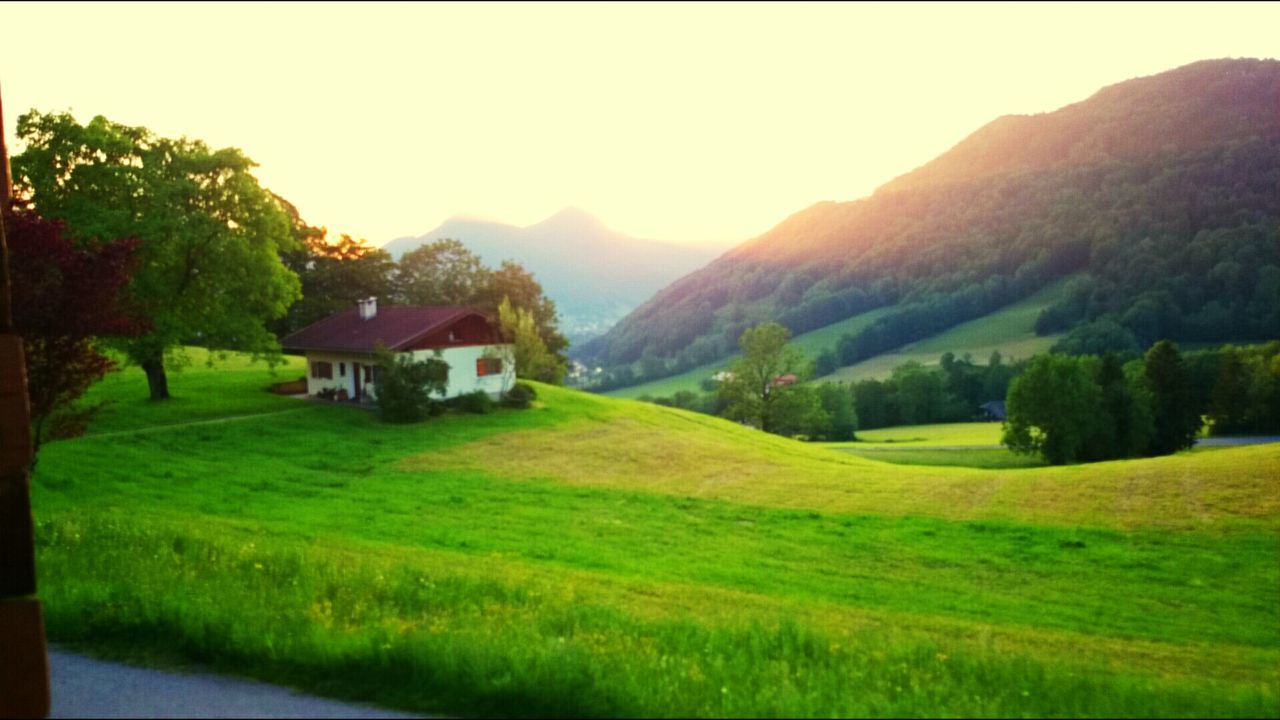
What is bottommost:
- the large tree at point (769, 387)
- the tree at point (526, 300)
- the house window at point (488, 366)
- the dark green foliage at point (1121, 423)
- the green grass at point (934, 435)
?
the green grass at point (934, 435)

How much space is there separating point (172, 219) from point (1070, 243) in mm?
145064

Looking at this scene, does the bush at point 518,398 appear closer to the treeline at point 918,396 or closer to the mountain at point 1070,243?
the treeline at point 918,396

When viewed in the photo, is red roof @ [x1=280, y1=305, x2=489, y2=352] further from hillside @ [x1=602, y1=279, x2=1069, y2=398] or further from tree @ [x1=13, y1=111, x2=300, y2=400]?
hillside @ [x1=602, y1=279, x2=1069, y2=398]

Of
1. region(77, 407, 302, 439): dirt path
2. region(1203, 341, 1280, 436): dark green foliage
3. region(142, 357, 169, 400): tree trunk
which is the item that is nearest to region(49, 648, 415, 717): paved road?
region(77, 407, 302, 439): dirt path

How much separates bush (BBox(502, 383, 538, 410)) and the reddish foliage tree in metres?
42.0

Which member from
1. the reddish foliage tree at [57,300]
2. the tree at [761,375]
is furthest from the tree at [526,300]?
the reddish foliage tree at [57,300]

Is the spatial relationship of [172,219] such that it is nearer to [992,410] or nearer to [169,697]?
[169,697]

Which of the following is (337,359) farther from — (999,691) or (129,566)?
(999,691)

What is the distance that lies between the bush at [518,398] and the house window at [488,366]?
66.2 inches

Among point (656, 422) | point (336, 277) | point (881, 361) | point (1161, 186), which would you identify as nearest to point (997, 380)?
point (881, 361)

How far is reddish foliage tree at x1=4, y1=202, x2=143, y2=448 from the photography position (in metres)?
11.5

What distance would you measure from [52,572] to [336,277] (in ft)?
215

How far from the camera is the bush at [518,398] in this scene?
180ft

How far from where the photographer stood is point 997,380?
354 ft
